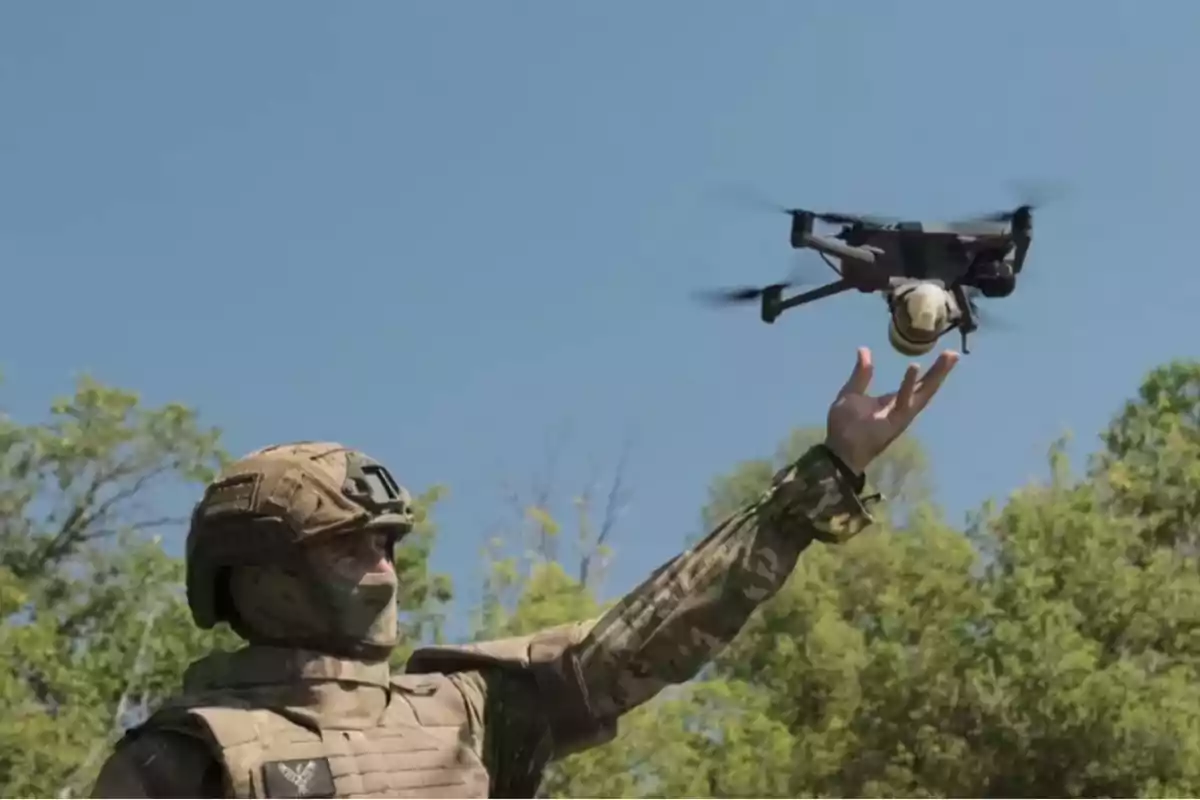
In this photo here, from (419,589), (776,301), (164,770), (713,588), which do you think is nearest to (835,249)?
(776,301)

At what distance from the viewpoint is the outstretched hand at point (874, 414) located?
431 centimetres

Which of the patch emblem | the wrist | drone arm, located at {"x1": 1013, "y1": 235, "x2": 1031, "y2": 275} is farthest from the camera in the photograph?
drone arm, located at {"x1": 1013, "y1": 235, "x2": 1031, "y2": 275}

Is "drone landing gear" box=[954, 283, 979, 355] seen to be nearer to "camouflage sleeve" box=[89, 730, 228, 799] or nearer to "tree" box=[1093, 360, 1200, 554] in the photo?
"camouflage sleeve" box=[89, 730, 228, 799]

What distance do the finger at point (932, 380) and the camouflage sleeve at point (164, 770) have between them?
170cm

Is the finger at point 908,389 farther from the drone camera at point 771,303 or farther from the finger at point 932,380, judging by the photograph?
the drone camera at point 771,303

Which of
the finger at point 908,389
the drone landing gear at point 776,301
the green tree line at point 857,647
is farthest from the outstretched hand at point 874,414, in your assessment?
the green tree line at point 857,647

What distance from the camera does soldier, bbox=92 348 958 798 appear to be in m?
4.20

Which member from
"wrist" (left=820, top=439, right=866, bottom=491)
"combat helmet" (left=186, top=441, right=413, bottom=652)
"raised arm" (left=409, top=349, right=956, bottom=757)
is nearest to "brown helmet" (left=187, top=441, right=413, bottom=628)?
"combat helmet" (left=186, top=441, right=413, bottom=652)

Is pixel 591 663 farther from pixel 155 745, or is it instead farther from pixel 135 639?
pixel 135 639

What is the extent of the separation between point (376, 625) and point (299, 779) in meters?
0.44

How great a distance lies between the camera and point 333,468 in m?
4.39

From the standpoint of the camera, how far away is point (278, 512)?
425 centimetres

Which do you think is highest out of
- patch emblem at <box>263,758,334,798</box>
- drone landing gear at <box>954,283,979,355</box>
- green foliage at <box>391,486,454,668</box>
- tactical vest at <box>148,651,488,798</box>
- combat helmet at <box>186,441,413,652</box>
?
green foliage at <box>391,486,454,668</box>

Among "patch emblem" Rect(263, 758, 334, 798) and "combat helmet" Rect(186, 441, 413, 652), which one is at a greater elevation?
"combat helmet" Rect(186, 441, 413, 652)
